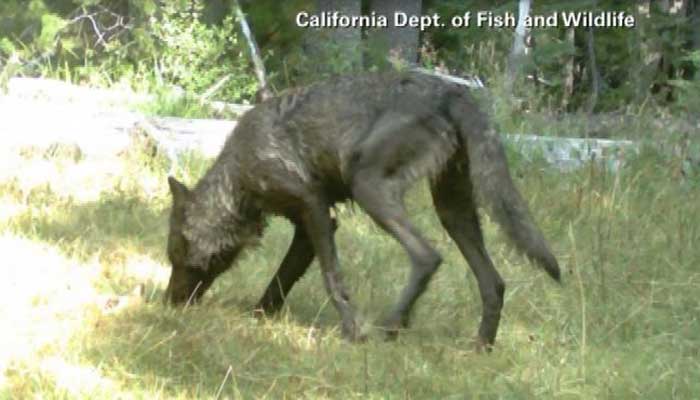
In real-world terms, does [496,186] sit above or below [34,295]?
above

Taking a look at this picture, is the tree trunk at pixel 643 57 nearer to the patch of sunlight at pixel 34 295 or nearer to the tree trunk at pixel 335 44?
the tree trunk at pixel 335 44

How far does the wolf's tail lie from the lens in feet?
18.5

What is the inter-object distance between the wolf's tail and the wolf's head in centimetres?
156

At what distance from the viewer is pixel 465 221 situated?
248 inches

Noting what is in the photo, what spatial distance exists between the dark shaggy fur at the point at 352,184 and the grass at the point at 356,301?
247 mm

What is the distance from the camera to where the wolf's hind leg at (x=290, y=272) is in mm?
6590

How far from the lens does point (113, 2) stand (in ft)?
→ 44.9

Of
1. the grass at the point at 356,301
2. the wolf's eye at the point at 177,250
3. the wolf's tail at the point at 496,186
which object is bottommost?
the grass at the point at 356,301

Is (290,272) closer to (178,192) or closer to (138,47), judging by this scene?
(178,192)

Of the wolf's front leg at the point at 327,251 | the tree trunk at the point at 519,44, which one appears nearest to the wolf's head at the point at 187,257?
the wolf's front leg at the point at 327,251

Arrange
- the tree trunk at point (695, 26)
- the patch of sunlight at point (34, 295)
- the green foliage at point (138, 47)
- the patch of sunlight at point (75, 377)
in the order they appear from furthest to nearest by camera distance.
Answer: the tree trunk at point (695, 26)
the green foliage at point (138, 47)
the patch of sunlight at point (34, 295)
the patch of sunlight at point (75, 377)

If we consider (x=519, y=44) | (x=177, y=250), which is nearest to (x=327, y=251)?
(x=177, y=250)

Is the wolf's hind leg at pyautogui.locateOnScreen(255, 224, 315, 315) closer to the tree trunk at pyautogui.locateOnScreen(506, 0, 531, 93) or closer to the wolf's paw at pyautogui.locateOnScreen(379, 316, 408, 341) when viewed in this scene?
the wolf's paw at pyautogui.locateOnScreen(379, 316, 408, 341)

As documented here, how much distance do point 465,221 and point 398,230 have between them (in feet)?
1.79
